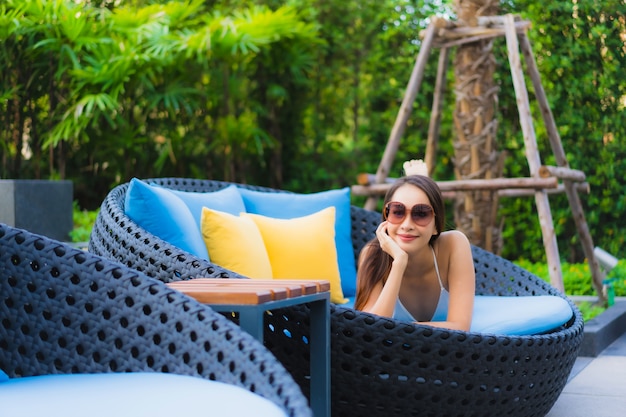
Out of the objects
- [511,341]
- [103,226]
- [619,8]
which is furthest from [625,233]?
[103,226]

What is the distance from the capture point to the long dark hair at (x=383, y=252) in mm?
2631

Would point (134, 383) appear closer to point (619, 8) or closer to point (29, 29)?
point (29, 29)

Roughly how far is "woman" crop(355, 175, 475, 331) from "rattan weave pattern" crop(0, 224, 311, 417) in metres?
1.02

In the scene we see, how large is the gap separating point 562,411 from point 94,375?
2.03 metres

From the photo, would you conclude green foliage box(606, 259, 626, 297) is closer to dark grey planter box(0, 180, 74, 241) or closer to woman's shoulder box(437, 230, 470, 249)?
woman's shoulder box(437, 230, 470, 249)

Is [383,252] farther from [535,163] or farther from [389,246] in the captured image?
[535,163]

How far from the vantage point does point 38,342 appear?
68.4 inches

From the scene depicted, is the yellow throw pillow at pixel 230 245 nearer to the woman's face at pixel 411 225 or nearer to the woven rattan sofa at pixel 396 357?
the woven rattan sofa at pixel 396 357

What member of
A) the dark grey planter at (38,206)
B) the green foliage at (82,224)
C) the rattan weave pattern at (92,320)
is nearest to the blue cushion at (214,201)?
the rattan weave pattern at (92,320)

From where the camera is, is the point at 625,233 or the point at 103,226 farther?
the point at 625,233

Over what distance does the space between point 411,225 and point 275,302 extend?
92 centimetres

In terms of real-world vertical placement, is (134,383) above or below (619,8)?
below

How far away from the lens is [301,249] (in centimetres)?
325

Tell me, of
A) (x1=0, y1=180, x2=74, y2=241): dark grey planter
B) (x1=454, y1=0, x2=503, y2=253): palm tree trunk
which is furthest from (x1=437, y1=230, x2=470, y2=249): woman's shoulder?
(x1=0, y1=180, x2=74, y2=241): dark grey planter
